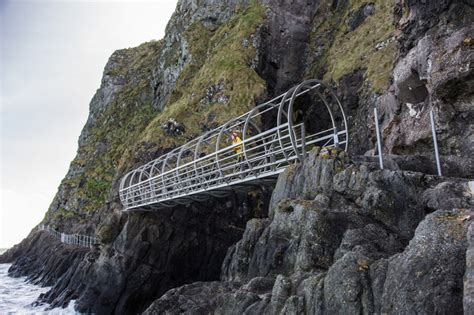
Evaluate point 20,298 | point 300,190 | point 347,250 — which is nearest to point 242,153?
point 300,190

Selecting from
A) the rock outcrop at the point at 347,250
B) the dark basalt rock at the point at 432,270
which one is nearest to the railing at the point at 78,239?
the rock outcrop at the point at 347,250

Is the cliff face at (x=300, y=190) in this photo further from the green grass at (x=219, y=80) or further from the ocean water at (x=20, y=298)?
the ocean water at (x=20, y=298)

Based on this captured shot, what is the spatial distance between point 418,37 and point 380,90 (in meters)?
10.8

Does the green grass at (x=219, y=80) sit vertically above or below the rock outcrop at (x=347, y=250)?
above

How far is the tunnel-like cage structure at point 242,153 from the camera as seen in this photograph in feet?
57.5

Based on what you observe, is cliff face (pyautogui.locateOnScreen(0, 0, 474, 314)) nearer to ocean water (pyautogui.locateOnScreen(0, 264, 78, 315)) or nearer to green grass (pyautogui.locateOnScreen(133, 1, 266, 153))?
green grass (pyautogui.locateOnScreen(133, 1, 266, 153))

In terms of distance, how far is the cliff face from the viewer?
8625 millimetres

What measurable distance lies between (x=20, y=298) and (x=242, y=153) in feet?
107

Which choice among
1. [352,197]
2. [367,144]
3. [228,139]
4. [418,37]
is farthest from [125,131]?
[352,197]

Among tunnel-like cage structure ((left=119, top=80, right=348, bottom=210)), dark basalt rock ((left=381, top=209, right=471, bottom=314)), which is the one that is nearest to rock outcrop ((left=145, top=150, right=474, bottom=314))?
dark basalt rock ((left=381, top=209, right=471, bottom=314))

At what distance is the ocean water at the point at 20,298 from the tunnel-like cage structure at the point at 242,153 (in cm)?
1056

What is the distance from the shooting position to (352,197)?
522 inches

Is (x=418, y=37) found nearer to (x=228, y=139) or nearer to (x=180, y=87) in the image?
(x=228, y=139)

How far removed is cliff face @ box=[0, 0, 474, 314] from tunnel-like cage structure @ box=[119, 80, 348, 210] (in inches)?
70.6
